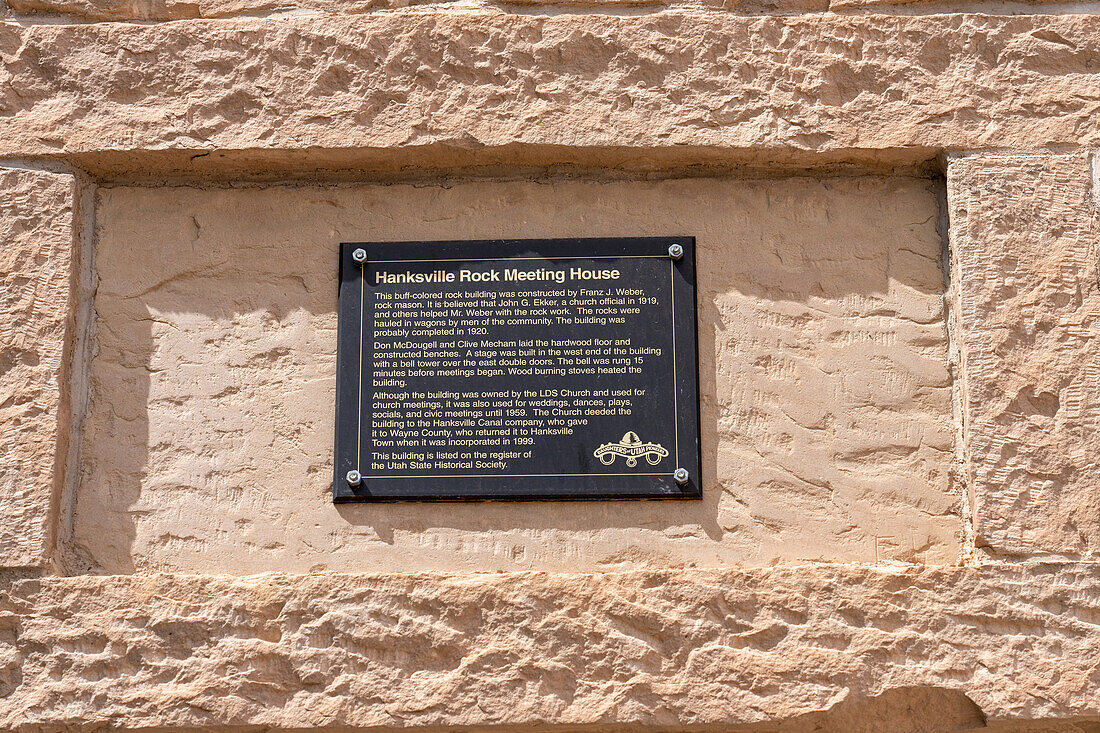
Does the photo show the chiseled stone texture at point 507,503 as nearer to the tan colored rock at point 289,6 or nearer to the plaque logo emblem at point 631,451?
the plaque logo emblem at point 631,451

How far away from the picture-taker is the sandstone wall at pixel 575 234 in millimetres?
2764

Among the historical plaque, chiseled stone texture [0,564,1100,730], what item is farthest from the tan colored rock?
chiseled stone texture [0,564,1100,730]

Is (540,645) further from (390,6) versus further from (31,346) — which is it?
(390,6)

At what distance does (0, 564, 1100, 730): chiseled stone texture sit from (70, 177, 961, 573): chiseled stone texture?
13 cm

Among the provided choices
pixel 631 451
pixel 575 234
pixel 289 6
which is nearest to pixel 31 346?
pixel 289 6

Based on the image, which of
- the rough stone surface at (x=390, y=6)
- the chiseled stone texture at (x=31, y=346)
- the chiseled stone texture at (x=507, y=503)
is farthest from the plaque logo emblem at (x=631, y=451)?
the chiseled stone texture at (x=31, y=346)

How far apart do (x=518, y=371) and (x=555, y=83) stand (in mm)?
811

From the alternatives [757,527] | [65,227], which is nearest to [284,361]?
[65,227]

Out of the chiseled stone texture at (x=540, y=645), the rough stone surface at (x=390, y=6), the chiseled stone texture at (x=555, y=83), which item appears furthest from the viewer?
the rough stone surface at (x=390, y=6)

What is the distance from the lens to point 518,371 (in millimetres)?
3014

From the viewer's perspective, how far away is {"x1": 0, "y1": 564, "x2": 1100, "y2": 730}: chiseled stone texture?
273 centimetres

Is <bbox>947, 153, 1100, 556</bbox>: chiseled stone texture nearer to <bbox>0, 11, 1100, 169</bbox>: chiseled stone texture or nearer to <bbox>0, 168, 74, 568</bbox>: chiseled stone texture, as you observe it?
<bbox>0, 11, 1100, 169</bbox>: chiseled stone texture

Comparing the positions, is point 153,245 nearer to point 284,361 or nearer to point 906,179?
point 284,361

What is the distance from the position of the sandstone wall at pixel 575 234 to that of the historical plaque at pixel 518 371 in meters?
0.07
